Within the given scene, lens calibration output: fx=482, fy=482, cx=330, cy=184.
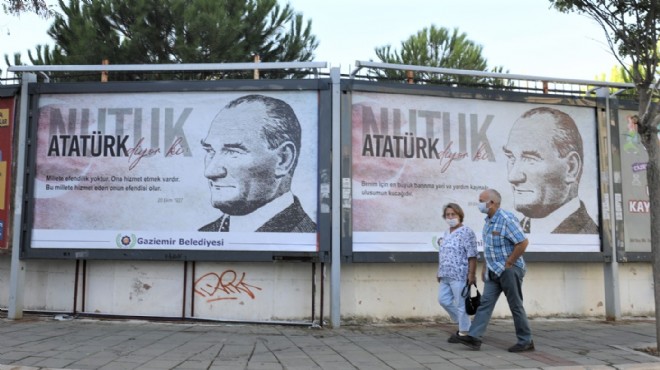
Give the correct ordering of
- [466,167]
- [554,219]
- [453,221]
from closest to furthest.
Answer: [453,221] → [466,167] → [554,219]

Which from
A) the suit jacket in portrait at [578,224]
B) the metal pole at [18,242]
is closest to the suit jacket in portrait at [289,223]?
the metal pole at [18,242]

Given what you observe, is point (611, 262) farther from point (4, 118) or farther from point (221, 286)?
point (4, 118)

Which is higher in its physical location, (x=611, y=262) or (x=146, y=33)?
(x=146, y=33)

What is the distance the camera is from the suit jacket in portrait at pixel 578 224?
7.91 m

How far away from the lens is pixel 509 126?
7.93 m

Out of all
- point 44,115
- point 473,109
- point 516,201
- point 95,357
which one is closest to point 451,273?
point 516,201

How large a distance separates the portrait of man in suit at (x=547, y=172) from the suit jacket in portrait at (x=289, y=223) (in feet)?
11.2

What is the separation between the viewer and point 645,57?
621 centimetres

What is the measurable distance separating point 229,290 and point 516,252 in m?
4.20

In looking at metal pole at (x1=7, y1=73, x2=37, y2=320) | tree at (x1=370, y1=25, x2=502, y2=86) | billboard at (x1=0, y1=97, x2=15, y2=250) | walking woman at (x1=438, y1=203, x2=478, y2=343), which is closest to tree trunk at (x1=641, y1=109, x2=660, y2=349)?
walking woman at (x1=438, y1=203, x2=478, y2=343)

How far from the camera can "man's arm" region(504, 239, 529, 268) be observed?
5.37m

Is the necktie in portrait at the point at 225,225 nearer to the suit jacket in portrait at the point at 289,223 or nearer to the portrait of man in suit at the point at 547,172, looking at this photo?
the suit jacket in portrait at the point at 289,223

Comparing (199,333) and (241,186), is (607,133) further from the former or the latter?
(199,333)

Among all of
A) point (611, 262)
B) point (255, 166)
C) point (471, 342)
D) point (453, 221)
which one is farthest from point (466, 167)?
point (255, 166)
